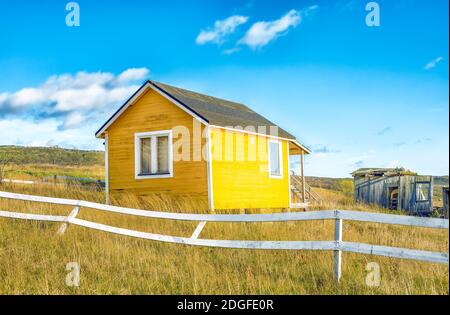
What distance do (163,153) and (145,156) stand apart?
86 centimetres

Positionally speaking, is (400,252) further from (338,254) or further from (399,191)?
(399,191)

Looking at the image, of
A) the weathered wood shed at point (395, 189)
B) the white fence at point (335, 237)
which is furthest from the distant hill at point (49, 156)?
the white fence at point (335, 237)

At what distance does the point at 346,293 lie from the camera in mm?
8117

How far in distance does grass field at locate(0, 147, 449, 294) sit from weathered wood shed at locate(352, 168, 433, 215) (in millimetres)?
19936

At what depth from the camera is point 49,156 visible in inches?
2911

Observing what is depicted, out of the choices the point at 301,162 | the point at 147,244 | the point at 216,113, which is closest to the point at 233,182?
the point at 216,113

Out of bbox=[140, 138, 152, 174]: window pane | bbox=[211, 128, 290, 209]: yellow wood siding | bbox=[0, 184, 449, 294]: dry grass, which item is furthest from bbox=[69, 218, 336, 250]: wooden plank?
bbox=[140, 138, 152, 174]: window pane

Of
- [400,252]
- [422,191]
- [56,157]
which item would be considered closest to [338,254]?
[400,252]

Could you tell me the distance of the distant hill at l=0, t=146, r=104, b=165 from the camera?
68.4 m

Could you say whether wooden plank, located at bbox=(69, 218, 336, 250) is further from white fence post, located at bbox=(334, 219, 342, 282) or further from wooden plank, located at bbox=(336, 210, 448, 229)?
wooden plank, located at bbox=(336, 210, 448, 229)

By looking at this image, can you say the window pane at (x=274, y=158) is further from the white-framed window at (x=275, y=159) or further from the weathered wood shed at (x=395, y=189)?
the weathered wood shed at (x=395, y=189)

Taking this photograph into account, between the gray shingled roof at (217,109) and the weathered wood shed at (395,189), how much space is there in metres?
11.3

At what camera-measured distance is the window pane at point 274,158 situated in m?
23.5
